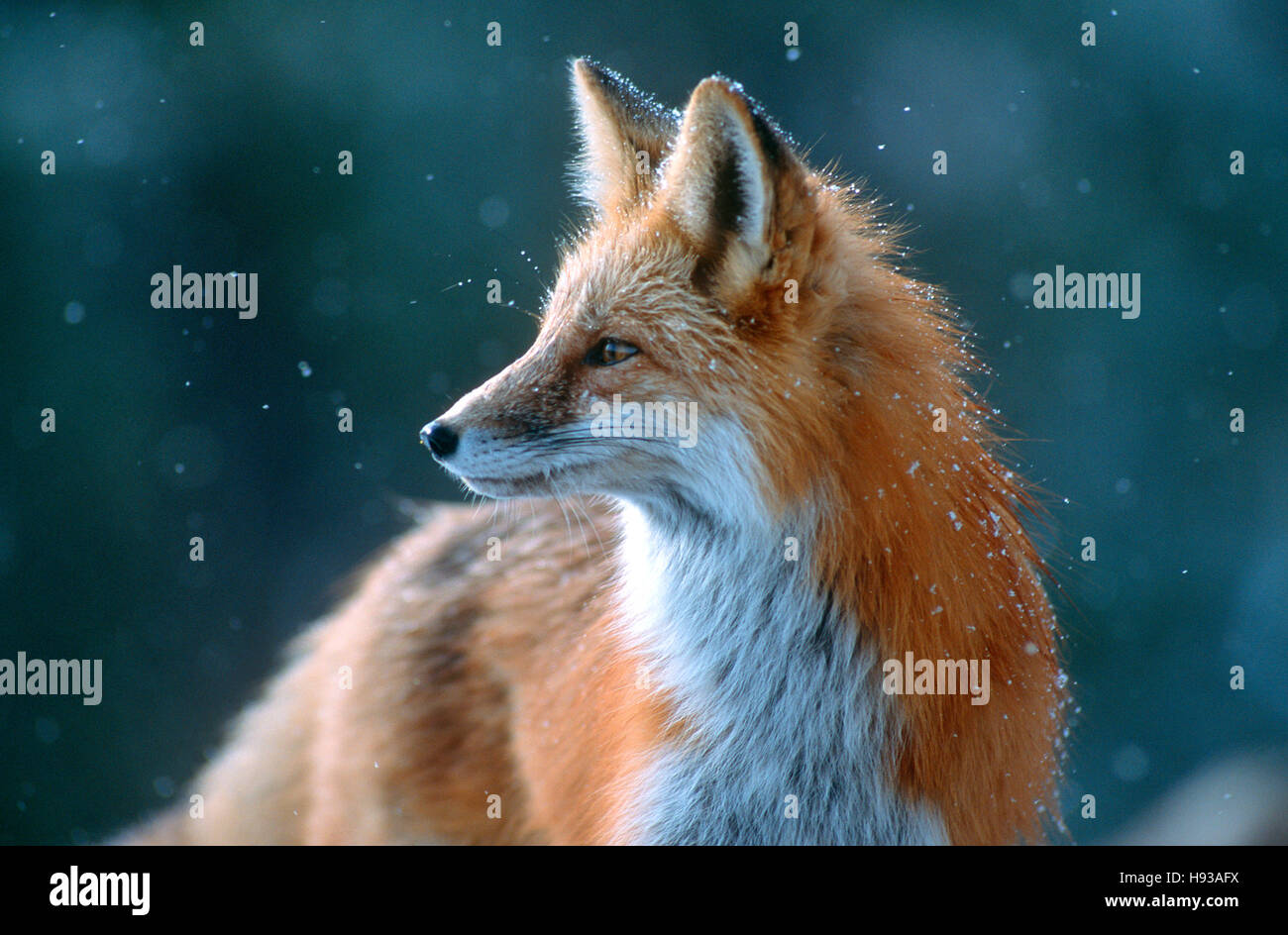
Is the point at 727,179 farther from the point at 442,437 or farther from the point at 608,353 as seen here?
the point at 442,437

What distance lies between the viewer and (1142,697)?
3.40m

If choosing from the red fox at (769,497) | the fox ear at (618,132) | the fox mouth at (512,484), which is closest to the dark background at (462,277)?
the fox ear at (618,132)

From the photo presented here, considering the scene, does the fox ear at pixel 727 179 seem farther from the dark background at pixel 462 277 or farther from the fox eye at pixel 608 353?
the dark background at pixel 462 277

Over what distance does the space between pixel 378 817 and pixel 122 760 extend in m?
1.99

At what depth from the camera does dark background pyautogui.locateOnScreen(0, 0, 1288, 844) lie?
3.09m

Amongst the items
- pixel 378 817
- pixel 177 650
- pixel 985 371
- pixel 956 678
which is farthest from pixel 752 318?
pixel 177 650

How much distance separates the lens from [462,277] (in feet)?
10.5

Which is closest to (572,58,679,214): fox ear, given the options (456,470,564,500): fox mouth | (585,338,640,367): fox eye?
(585,338,640,367): fox eye

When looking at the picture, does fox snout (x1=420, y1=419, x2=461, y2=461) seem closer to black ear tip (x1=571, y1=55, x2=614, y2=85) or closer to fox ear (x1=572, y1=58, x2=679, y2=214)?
fox ear (x1=572, y1=58, x2=679, y2=214)

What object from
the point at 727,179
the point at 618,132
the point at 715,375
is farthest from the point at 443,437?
the point at 618,132

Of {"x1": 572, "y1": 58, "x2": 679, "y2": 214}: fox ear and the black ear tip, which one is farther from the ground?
the black ear tip

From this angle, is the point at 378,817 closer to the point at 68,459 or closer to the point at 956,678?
the point at 956,678

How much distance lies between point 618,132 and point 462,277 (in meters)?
1.69

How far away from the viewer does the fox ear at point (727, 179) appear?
47.3 inches
